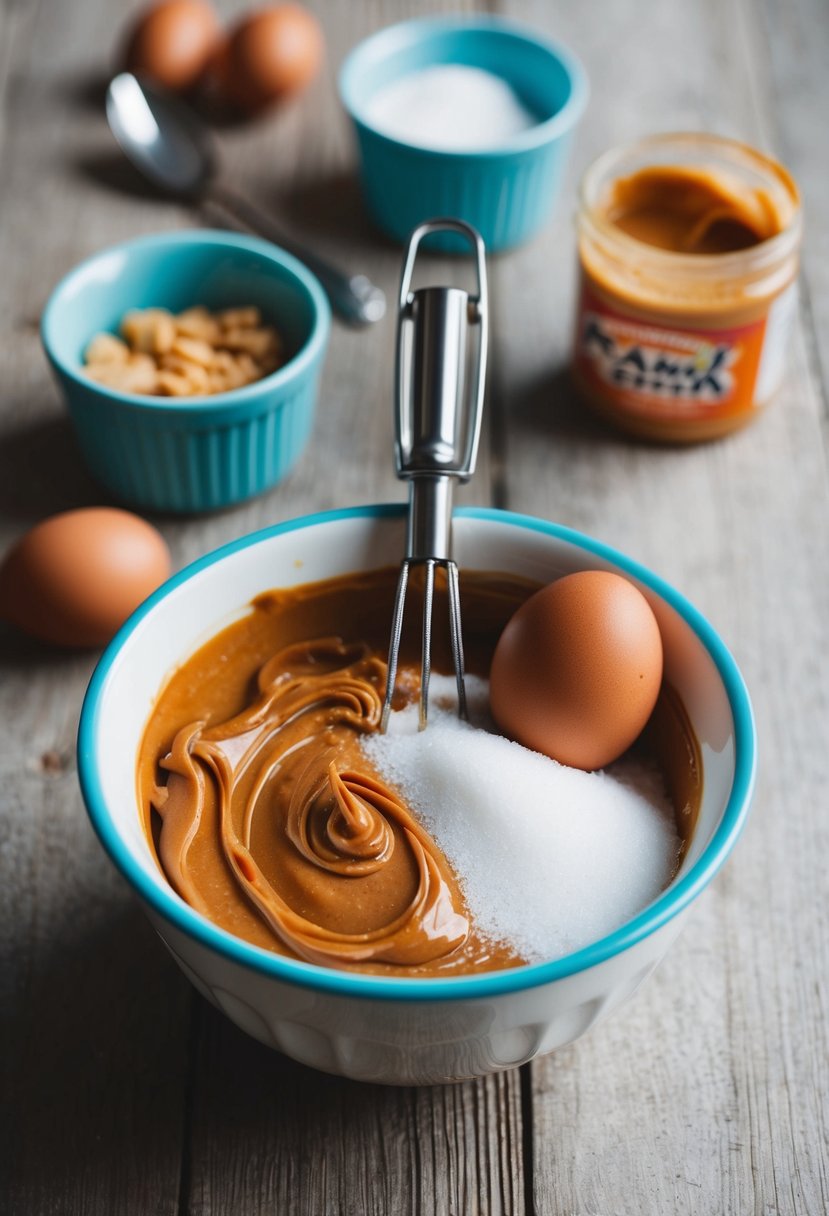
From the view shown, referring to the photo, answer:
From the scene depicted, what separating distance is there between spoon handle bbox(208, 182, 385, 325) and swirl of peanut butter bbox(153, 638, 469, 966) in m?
0.73

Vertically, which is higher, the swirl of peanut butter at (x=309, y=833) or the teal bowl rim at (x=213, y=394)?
the teal bowl rim at (x=213, y=394)

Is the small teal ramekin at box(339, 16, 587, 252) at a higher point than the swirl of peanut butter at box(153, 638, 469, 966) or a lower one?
higher

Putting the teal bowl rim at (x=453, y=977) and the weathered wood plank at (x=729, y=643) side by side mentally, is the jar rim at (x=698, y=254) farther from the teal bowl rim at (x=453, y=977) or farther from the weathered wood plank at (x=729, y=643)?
the teal bowl rim at (x=453, y=977)

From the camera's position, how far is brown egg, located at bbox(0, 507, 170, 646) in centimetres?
126

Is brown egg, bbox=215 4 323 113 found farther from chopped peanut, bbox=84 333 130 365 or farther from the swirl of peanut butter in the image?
the swirl of peanut butter

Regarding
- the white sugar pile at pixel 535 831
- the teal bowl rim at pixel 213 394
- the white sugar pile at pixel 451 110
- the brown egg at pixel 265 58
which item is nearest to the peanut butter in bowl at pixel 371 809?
the white sugar pile at pixel 535 831

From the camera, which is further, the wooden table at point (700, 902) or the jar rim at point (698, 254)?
the jar rim at point (698, 254)

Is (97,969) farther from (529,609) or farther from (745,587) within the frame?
(745,587)

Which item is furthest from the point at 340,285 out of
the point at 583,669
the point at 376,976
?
the point at 376,976

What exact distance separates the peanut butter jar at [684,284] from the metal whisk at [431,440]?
33 centimetres

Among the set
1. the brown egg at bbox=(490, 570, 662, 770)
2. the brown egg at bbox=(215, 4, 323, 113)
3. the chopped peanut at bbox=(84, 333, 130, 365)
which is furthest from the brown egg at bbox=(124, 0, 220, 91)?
the brown egg at bbox=(490, 570, 662, 770)

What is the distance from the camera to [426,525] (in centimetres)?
104

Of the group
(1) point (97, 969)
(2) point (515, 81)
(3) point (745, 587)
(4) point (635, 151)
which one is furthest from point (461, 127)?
(1) point (97, 969)

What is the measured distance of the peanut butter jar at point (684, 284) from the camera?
141 centimetres
